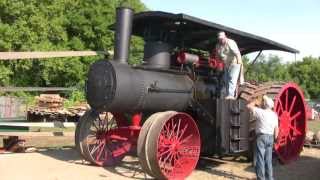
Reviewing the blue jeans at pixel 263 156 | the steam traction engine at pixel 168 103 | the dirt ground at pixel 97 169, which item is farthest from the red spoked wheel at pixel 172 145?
the blue jeans at pixel 263 156

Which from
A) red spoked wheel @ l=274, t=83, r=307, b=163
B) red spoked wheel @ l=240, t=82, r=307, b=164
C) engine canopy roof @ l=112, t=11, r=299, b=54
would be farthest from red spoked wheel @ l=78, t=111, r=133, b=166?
red spoked wheel @ l=274, t=83, r=307, b=163

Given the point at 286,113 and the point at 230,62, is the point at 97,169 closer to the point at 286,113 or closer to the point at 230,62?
the point at 230,62

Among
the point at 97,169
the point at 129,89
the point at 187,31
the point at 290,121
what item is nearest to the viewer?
the point at 129,89

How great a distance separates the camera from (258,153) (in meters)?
7.99

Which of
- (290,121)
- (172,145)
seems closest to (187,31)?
(172,145)

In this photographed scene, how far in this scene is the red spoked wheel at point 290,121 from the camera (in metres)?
10.3

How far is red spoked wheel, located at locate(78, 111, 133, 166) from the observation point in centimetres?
929

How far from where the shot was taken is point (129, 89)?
831cm

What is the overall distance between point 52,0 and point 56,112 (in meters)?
17.8

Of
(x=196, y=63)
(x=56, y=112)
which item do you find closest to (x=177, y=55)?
(x=196, y=63)

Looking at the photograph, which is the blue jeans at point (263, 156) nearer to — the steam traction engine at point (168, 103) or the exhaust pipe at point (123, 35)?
the steam traction engine at point (168, 103)

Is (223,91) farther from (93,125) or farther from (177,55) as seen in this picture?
(93,125)

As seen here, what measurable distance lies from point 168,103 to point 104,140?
1502 millimetres

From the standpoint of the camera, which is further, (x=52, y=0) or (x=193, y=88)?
(x=52, y=0)
